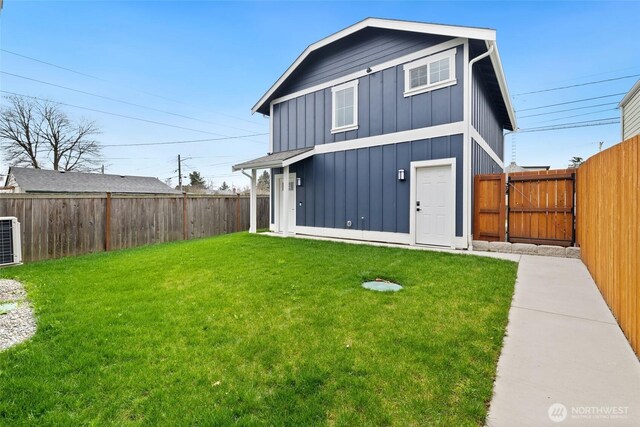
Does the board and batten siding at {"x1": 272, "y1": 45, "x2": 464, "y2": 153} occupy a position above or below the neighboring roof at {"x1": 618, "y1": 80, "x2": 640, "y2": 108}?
below

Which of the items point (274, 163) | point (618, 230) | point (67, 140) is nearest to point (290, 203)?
point (274, 163)

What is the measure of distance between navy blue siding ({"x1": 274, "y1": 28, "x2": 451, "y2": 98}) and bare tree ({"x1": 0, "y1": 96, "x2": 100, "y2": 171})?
2684 centimetres

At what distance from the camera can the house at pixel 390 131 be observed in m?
6.95

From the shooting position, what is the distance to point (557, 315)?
11.0ft

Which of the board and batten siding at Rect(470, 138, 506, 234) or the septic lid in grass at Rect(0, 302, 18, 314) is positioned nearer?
the septic lid in grass at Rect(0, 302, 18, 314)

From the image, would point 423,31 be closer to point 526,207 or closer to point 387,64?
point 387,64

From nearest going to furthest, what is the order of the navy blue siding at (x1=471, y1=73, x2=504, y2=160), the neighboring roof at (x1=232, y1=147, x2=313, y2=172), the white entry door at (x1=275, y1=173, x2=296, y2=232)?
the navy blue siding at (x1=471, y1=73, x2=504, y2=160)
the neighboring roof at (x1=232, y1=147, x2=313, y2=172)
the white entry door at (x1=275, y1=173, x2=296, y2=232)

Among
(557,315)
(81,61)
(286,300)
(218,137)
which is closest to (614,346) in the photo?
(557,315)

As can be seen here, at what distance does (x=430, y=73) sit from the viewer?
737 centimetres

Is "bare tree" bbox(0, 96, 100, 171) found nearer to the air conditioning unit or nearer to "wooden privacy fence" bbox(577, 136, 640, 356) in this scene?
the air conditioning unit

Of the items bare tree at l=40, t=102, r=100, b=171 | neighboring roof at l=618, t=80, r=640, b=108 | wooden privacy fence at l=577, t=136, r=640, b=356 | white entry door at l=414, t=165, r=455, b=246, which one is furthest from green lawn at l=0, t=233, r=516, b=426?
bare tree at l=40, t=102, r=100, b=171

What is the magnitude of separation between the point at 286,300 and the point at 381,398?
2.04m

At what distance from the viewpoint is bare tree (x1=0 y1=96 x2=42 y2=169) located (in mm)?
24203

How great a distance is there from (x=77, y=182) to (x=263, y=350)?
25.9 meters
